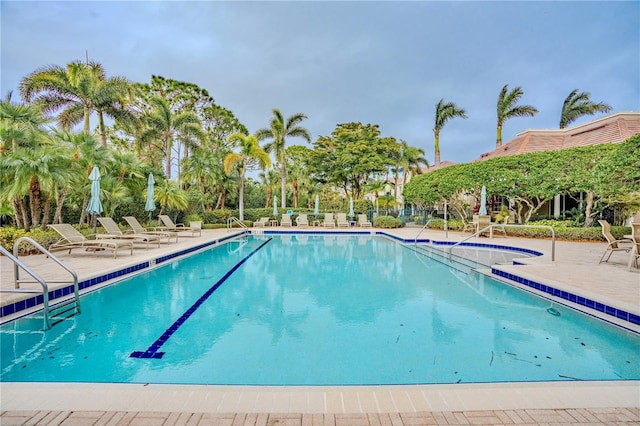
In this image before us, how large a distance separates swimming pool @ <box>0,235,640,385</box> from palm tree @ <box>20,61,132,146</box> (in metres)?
13.7

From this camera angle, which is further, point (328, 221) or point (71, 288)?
point (328, 221)

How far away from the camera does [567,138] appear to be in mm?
20484

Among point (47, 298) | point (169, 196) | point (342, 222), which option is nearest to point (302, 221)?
point (342, 222)

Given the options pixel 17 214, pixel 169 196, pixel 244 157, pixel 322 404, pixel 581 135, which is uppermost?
pixel 581 135

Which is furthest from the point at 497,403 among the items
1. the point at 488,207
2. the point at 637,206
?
the point at 488,207

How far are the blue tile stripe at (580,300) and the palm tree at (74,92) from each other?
17.5 m

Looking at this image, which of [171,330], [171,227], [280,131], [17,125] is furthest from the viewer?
[280,131]

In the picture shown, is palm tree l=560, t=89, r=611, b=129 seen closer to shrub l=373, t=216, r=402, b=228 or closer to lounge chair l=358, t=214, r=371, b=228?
shrub l=373, t=216, r=402, b=228

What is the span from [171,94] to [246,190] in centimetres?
999

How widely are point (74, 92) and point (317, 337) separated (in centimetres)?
1851

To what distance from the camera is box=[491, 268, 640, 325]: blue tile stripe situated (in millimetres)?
4268

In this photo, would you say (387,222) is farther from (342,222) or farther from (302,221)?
(302,221)

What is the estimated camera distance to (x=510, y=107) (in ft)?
84.3

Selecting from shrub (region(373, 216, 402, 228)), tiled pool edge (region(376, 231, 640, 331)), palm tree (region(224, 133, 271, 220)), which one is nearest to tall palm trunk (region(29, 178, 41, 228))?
palm tree (region(224, 133, 271, 220))
